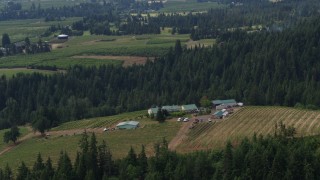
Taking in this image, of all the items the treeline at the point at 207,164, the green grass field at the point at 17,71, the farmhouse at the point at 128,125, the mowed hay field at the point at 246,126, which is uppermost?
the treeline at the point at 207,164

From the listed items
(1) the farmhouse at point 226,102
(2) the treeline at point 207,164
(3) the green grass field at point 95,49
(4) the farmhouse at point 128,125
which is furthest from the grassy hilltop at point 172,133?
(3) the green grass field at point 95,49

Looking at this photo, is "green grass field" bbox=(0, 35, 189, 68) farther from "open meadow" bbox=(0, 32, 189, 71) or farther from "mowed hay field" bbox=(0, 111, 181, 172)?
"mowed hay field" bbox=(0, 111, 181, 172)

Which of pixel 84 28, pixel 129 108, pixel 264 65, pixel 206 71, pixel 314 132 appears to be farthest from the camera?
pixel 84 28

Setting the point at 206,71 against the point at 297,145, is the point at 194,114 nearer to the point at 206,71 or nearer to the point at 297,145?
the point at 297,145

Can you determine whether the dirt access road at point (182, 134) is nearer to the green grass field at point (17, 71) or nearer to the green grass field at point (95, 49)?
the green grass field at point (17, 71)

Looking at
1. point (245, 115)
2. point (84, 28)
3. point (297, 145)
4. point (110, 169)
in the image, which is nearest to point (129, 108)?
point (245, 115)
